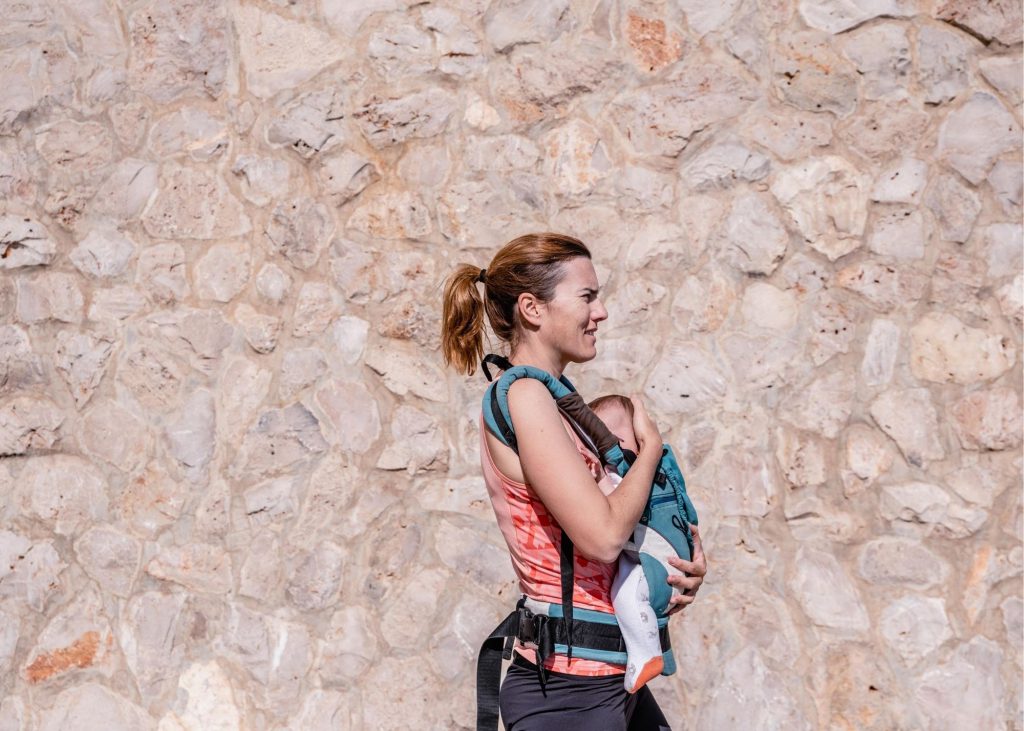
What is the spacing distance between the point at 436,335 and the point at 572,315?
1.68 m

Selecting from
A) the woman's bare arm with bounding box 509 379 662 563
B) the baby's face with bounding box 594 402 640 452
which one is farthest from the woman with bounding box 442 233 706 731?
the baby's face with bounding box 594 402 640 452

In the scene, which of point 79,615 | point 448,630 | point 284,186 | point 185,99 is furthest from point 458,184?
point 79,615

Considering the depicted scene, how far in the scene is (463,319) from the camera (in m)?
2.19

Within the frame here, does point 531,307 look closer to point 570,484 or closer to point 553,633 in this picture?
point 570,484

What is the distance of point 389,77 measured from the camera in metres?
3.73

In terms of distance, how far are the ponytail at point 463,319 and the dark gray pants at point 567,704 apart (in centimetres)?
67

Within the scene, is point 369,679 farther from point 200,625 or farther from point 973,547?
point 973,547

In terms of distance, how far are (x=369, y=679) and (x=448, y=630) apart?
1.09ft

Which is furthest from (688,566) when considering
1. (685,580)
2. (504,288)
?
(504,288)

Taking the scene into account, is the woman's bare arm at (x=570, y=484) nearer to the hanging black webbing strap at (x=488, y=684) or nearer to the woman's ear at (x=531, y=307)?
the woman's ear at (x=531, y=307)

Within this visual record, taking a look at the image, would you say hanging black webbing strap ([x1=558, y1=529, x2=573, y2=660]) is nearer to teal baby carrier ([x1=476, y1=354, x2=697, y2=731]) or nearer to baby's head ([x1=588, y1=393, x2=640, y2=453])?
teal baby carrier ([x1=476, y1=354, x2=697, y2=731])

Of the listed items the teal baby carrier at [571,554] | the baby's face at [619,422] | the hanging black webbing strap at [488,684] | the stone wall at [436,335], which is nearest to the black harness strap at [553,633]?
the teal baby carrier at [571,554]

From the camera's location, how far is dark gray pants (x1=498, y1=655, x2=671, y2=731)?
1896 millimetres

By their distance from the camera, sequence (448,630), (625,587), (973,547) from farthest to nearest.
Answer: (448,630)
(973,547)
(625,587)
